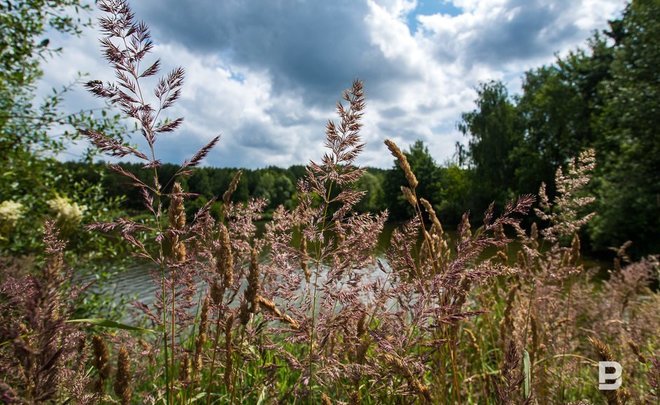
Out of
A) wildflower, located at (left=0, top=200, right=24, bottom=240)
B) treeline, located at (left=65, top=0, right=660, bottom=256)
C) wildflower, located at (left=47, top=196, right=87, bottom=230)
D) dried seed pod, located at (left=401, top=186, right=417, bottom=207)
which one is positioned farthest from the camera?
treeline, located at (left=65, top=0, right=660, bottom=256)

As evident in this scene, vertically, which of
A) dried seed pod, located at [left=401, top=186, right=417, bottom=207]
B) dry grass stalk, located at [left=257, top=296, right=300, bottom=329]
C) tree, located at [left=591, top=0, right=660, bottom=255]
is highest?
tree, located at [left=591, top=0, right=660, bottom=255]

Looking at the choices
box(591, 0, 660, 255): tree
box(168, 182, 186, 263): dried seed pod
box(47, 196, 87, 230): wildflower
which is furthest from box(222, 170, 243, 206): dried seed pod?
box(591, 0, 660, 255): tree

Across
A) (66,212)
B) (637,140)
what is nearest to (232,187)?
(66,212)

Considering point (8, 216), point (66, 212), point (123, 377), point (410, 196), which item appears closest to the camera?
point (123, 377)

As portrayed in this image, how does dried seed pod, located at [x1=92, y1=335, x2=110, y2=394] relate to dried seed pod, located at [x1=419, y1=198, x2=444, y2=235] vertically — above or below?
below

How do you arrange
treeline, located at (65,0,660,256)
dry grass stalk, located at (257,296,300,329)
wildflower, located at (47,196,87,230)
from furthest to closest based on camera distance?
treeline, located at (65,0,660,256), wildflower, located at (47,196,87,230), dry grass stalk, located at (257,296,300,329)

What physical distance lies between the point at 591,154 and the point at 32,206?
4687 millimetres

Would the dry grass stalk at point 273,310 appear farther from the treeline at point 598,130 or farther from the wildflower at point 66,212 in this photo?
the treeline at point 598,130

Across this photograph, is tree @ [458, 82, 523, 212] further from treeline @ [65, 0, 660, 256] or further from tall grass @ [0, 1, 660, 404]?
tall grass @ [0, 1, 660, 404]

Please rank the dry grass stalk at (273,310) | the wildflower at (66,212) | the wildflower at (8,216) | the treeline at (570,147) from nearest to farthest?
the dry grass stalk at (273,310)
the wildflower at (8,216)
the wildflower at (66,212)
the treeline at (570,147)

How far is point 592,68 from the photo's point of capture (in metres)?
29.9

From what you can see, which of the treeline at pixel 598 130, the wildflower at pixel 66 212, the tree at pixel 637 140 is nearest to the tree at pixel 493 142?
the treeline at pixel 598 130

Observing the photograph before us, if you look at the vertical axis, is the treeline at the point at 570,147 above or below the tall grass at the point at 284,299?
above

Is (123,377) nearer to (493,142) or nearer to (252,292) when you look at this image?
(252,292)
